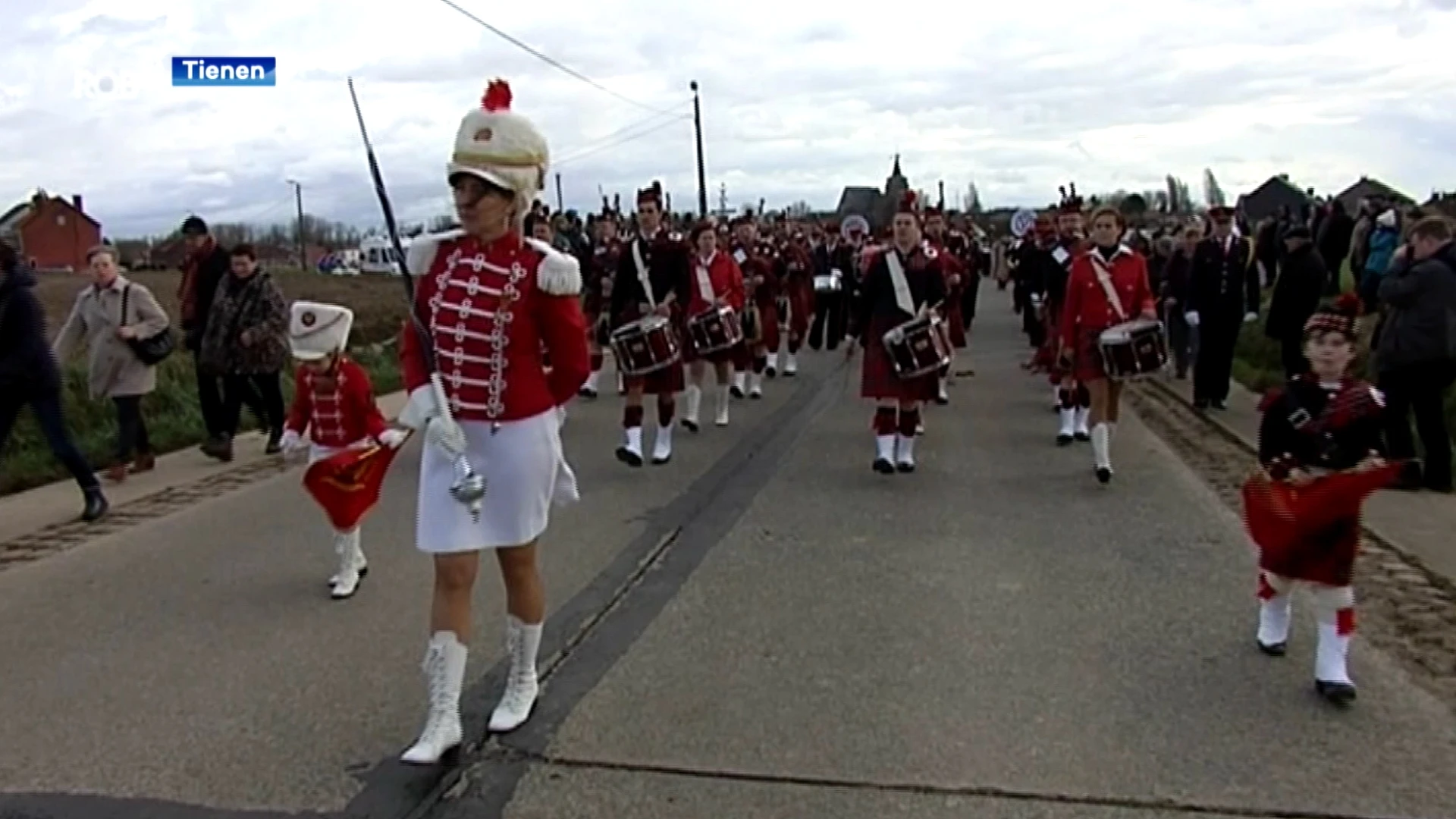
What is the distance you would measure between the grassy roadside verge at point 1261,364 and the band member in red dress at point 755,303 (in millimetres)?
5331

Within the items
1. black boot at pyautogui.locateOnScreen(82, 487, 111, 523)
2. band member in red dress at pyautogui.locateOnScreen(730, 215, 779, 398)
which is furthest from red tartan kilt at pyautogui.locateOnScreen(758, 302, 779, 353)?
black boot at pyautogui.locateOnScreen(82, 487, 111, 523)

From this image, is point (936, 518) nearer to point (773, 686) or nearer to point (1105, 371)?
point (1105, 371)

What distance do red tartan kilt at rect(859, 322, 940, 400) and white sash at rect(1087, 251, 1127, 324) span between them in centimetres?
135

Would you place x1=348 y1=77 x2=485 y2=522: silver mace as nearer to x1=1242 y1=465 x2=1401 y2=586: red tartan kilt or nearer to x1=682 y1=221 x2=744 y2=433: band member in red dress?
x1=1242 y1=465 x2=1401 y2=586: red tartan kilt

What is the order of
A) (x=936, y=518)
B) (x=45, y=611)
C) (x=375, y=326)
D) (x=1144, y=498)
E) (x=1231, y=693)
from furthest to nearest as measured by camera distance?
(x=375, y=326) < (x=1144, y=498) < (x=936, y=518) < (x=45, y=611) < (x=1231, y=693)

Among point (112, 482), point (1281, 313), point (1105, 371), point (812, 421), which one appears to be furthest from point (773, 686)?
point (1281, 313)

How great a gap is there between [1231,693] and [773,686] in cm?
173

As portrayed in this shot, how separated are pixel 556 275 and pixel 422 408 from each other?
62 cm

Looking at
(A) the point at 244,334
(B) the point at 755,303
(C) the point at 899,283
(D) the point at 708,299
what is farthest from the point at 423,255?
(B) the point at 755,303

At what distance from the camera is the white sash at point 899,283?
11156 mm

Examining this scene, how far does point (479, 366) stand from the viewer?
505 cm

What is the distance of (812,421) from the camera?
564 inches

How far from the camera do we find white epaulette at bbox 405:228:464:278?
5152 mm

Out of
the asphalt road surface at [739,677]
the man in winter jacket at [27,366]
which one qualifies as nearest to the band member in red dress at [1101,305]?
the asphalt road surface at [739,677]
